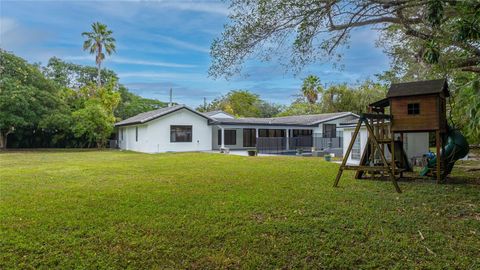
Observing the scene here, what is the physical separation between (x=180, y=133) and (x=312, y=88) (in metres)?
21.9

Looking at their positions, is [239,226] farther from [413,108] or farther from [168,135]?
[168,135]

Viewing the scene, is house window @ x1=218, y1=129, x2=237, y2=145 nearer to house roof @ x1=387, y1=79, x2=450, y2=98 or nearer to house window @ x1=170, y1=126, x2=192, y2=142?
house window @ x1=170, y1=126, x2=192, y2=142

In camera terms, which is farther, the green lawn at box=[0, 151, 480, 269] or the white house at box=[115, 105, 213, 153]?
the white house at box=[115, 105, 213, 153]

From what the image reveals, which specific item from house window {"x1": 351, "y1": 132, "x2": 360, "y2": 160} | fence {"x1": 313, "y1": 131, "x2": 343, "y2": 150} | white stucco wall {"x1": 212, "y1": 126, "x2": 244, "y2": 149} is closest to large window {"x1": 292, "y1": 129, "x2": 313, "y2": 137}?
fence {"x1": 313, "y1": 131, "x2": 343, "y2": 150}

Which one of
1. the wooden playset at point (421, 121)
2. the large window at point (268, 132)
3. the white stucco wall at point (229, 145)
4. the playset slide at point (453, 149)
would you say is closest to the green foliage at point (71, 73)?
the white stucco wall at point (229, 145)

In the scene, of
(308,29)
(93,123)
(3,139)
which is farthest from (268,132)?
(3,139)

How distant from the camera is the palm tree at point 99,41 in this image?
35.3 meters

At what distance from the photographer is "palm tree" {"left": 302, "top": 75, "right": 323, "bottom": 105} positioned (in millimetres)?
39594

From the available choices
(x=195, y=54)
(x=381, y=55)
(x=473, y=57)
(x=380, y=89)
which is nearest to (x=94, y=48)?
(x=195, y=54)

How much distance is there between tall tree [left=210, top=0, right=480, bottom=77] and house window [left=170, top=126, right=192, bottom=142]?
16.2 m

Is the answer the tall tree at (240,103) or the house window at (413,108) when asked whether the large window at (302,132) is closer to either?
the tall tree at (240,103)

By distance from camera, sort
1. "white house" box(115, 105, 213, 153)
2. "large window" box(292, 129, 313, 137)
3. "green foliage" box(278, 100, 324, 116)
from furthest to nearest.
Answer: "green foliage" box(278, 100, 324, 116) → "large window" box(292, 129, 313, 137) → "white house" box(115, 105, 213, 153)

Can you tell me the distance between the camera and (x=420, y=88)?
854cm

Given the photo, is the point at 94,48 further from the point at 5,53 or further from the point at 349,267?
the point at 349,267
